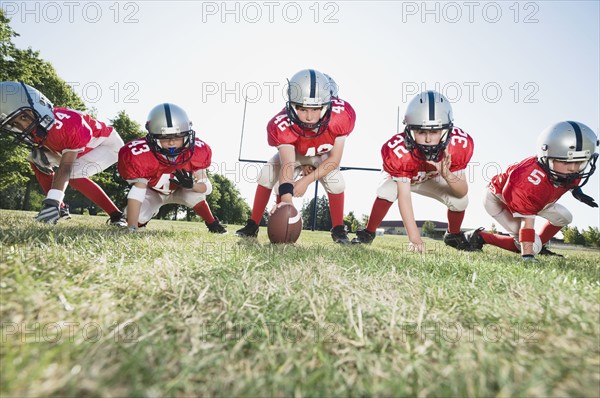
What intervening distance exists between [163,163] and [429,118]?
138 inches

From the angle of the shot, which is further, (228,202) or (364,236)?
(228,202)

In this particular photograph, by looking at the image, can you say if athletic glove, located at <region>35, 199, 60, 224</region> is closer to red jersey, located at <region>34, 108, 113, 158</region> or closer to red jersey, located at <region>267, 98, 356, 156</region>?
red jersey, located at <region>34, 108, 113, 158</region>

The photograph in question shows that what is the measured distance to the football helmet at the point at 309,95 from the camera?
4.04 m

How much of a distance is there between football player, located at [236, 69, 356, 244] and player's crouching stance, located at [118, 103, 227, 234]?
3.46 feet

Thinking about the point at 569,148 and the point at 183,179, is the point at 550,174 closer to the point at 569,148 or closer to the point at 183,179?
the point at 569,148

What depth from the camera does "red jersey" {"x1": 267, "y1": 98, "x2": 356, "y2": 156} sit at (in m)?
4.40

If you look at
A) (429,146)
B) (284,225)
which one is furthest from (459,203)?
(284,225)

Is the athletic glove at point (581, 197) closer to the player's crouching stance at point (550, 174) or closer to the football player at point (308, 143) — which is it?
the player's crouching stance at point (550, 174)

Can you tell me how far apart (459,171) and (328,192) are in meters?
1.73

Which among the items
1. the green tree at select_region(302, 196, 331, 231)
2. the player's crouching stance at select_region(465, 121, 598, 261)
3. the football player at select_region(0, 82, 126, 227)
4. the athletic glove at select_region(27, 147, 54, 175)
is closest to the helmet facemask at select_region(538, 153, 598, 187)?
the player's crouching stance at select_region(465, 121, 598, 261)

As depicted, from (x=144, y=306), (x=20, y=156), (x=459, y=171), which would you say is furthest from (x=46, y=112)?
(x=20, y=156)

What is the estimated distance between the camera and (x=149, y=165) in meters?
4.84

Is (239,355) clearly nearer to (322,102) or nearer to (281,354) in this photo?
(281,354)

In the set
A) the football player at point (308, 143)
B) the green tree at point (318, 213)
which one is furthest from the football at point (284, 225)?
the green tree at point (318, 213)
